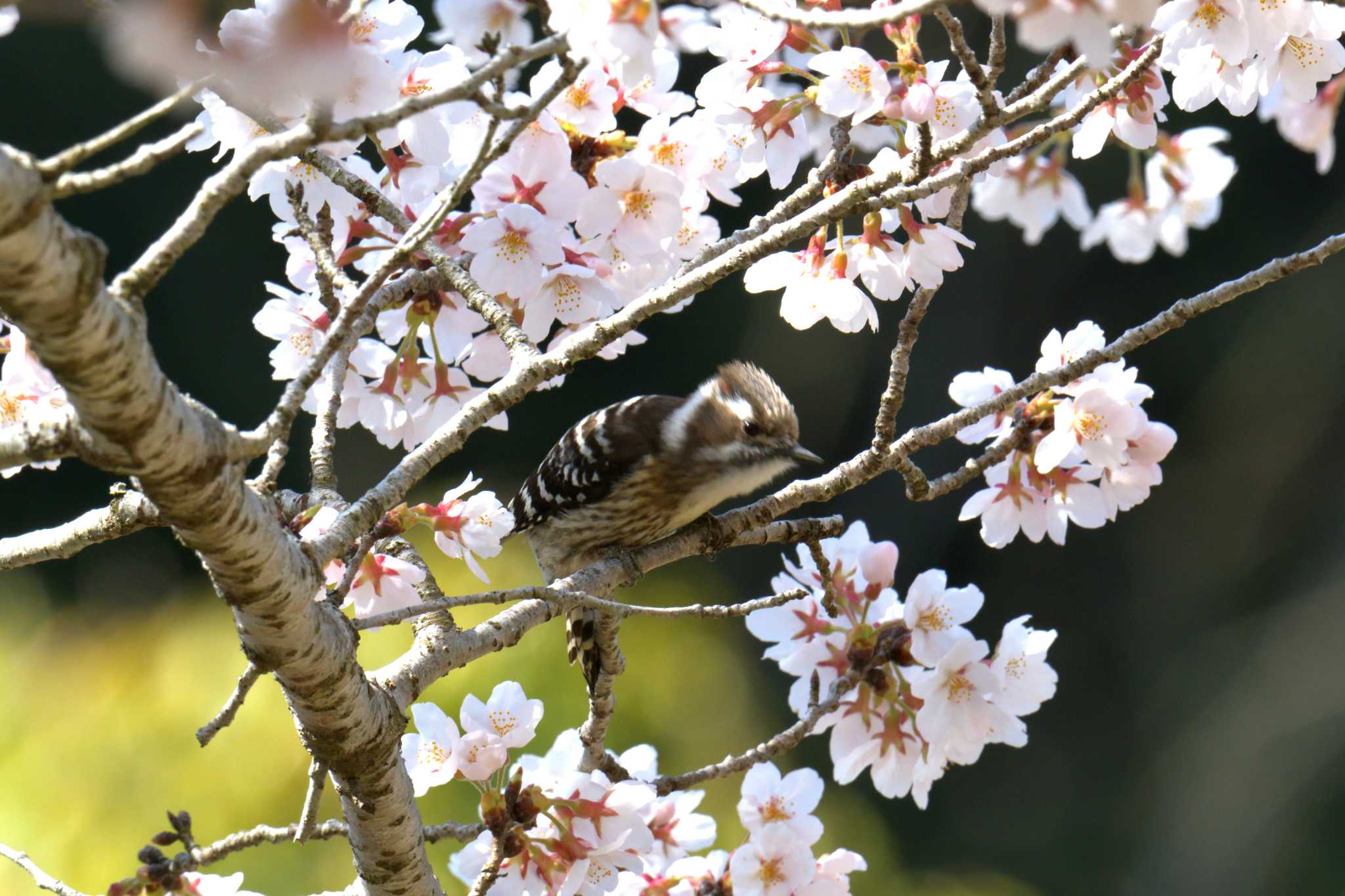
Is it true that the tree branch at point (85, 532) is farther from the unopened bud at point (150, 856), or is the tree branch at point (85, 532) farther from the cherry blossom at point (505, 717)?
the cherry blossom at point (505, 717)

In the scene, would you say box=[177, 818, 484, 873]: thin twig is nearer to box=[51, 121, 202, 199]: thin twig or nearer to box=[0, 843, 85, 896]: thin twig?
box=[0, 843, 85, 896]: thin twig

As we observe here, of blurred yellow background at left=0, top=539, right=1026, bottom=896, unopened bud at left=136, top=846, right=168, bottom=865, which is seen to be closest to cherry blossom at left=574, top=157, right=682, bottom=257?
unopened bud at left=136, top=846, right=168, bottom=865

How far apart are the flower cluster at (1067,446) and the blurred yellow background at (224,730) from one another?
6.55ft

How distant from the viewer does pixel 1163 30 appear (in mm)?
1217

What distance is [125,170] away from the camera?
0.73 m

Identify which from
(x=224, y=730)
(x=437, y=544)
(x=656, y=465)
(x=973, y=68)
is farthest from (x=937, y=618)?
(x=224, y=730)

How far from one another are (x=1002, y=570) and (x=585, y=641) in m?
5.32

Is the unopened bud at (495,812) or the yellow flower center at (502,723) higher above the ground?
the yellow flower center at (502,723)

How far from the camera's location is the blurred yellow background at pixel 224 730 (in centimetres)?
326

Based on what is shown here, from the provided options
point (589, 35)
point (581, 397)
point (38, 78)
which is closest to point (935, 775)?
point (589, 35)

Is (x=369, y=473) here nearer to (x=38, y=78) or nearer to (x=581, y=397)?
(x=581, y=397)

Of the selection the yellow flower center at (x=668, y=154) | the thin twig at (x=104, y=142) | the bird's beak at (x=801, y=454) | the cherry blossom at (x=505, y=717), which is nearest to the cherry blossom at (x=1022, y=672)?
the cherry blossom at (x=505, y=717)

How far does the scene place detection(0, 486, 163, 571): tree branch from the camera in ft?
3.64

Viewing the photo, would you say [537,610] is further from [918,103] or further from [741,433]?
[741,433]
